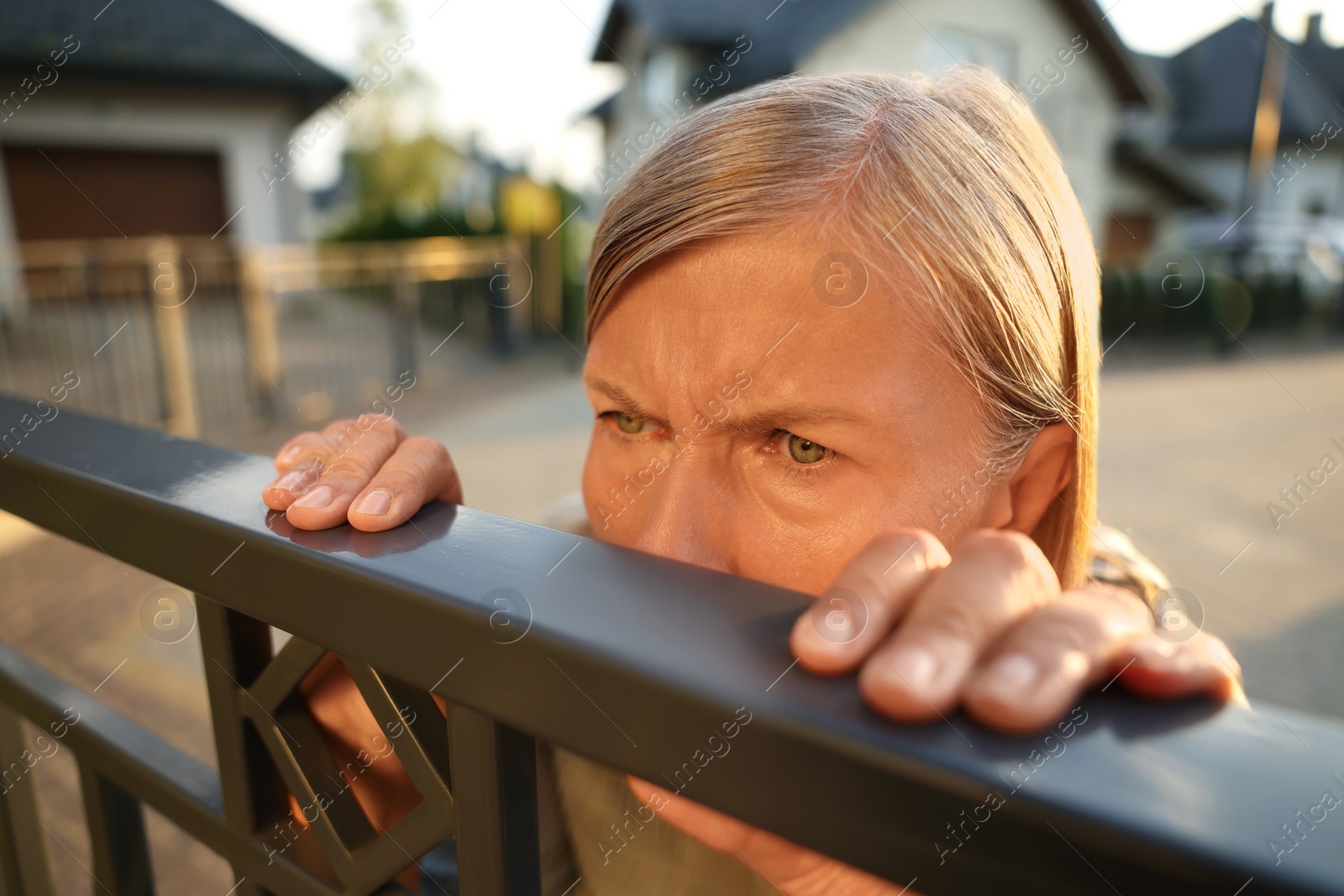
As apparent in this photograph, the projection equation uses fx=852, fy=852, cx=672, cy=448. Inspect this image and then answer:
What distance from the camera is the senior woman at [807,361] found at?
111 cm

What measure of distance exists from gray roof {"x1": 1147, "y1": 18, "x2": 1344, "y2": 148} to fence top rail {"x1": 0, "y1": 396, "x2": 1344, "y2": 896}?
31.0 meters

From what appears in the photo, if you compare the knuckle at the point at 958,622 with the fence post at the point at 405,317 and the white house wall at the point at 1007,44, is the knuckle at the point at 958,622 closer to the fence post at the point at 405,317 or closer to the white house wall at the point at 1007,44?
the fence post at the point at 405,317

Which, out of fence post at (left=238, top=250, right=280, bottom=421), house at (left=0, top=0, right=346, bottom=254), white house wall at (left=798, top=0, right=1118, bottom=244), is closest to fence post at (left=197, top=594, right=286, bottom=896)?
fence post at (left=238, top=250, right=280, bottom=421)

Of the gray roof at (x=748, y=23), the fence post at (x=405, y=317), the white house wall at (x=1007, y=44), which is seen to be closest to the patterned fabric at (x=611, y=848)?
the fence post at (x=405, y=317)

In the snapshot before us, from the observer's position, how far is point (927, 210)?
119 centimetres

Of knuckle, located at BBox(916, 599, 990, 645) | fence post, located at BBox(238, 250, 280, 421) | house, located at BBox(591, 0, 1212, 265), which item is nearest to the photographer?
knuckle, located at BBox(916, 599, 990, 645)

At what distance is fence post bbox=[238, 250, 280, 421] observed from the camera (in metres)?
8.20

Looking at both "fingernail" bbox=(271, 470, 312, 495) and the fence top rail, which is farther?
"fingernail" bbox=(271, 470, 312, 495)

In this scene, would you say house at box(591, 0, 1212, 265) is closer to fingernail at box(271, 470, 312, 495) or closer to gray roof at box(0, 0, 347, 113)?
gray roof at box(0, 0, 347, 113)

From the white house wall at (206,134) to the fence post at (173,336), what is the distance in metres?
9.79

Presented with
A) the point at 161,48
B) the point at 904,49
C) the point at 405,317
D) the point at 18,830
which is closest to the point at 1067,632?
the point at 18,830

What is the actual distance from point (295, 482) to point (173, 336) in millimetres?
8004

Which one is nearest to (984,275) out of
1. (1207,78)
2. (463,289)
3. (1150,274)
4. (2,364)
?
(2,364)

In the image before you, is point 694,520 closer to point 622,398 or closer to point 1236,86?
point 622,398
